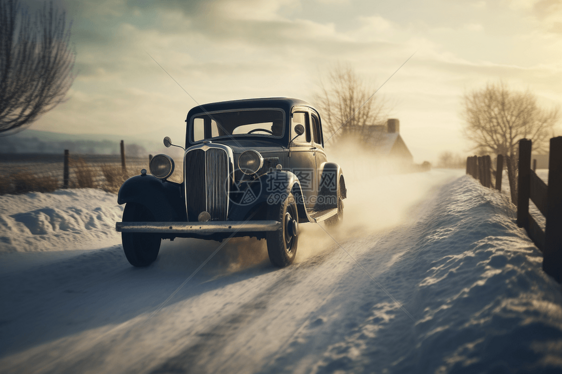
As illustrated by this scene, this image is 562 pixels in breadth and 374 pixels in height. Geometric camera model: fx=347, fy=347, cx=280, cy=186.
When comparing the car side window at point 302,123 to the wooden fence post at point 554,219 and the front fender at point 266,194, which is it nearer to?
the front fender at point 266,194

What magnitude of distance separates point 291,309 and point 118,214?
6005mm

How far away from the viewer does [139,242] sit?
15.3 feet

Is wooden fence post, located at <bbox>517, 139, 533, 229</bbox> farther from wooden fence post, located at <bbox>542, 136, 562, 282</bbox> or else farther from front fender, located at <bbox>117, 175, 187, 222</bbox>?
front fender, located at <bbox>117, 175, 187, 222</bbox>

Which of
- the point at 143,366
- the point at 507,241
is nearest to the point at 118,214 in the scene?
the point at 143,366

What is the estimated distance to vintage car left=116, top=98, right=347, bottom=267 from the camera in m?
4.14

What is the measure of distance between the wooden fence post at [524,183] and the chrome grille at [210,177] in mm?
3430

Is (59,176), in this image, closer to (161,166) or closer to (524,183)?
(161,166)

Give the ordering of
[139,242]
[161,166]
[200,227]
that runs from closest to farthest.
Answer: [200,227] → [139,242] → [161,166]

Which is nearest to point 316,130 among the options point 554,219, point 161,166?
point 161,166

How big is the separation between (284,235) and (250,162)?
3.35 feet

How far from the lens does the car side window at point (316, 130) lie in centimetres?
649

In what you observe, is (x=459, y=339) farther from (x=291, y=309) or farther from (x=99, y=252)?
(x=99, y=252)

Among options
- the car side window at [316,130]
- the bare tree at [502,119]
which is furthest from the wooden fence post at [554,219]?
the bare tree at [502,119]

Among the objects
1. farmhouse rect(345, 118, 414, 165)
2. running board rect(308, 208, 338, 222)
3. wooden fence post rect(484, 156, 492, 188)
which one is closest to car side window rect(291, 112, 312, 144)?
running board rect(308, 208, 338, 222)
